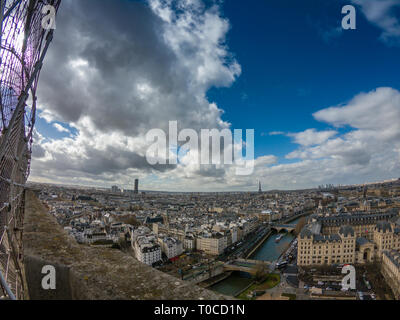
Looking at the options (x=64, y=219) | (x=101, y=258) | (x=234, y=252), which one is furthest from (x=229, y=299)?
(x=64, y=219)

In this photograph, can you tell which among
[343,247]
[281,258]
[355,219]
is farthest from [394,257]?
[355,219]

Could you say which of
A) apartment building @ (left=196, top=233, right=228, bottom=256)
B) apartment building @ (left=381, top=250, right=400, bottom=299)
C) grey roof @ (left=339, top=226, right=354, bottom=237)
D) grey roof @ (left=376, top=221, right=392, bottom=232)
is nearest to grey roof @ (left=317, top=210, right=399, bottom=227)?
grey roof @ (left=376, top=221, right=392, bottom=232)

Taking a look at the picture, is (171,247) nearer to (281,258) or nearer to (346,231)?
(281,258)

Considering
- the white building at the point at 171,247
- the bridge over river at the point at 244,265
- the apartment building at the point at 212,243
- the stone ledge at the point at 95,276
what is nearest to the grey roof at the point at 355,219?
the bridge over river at the point at 244,265

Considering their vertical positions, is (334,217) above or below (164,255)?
above

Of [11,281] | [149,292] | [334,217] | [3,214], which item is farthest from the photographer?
[334,217]

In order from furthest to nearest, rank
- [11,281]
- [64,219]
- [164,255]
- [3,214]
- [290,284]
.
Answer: [64,219], [164,255], [290,284], [3,214], [11,281]

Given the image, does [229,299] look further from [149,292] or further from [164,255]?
[164,255]

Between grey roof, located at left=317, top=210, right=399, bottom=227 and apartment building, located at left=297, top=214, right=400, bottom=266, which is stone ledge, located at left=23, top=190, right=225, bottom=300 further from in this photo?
grey roof, located at left=317, top=210, right=399, bottom=227
